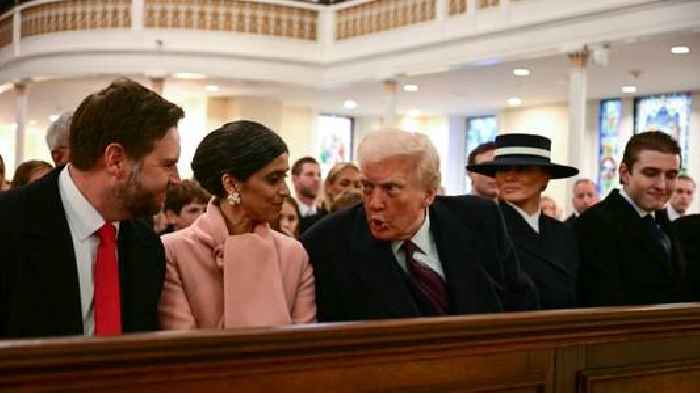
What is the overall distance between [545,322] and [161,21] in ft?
56.6

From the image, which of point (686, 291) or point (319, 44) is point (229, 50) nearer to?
point (319, 44)

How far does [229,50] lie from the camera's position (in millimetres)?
18875

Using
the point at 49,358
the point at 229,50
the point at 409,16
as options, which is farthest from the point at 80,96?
the point at 49,358

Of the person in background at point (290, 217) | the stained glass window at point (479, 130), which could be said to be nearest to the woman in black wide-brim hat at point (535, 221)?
the person in background at point (290, 217)

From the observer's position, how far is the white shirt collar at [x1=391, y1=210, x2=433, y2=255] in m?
3.33

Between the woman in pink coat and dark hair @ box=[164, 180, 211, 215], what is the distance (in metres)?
2.12

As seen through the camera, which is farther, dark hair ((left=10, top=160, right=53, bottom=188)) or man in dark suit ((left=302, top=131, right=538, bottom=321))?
dark hair ((left=10, top=160, right=53, bottom=188))

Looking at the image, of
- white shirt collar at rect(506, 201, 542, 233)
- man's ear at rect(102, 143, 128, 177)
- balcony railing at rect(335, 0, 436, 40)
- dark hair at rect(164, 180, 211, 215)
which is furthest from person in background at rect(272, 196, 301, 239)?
balcony railing at rect(335, 0, 436, 40)

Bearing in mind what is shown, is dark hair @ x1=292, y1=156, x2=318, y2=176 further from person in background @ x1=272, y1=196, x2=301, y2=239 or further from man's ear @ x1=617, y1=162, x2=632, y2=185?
man's ear @ x1=617, y1=162, x2=632, y2=185

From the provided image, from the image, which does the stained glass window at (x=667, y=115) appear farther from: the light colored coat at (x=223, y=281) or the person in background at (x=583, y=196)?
the light colored coat at (x=223, y=281)

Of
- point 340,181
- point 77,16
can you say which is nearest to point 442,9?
point 77,16

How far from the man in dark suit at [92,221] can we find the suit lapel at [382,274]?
74 cm

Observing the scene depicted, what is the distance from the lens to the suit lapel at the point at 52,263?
2588mm

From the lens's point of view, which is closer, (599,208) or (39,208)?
(39,208)
